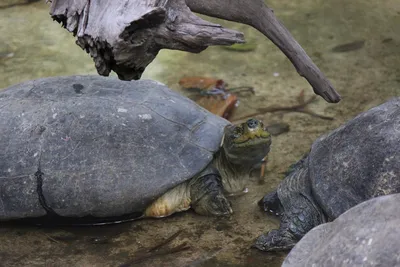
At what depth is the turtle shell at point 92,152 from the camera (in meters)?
4.96

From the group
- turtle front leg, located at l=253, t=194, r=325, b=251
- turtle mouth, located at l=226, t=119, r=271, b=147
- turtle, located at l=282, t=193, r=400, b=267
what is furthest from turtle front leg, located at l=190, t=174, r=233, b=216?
turtle, located at l=282, t=193, r=400, b=267

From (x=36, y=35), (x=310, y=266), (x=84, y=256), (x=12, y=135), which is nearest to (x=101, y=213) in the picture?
(x=84, y=256)

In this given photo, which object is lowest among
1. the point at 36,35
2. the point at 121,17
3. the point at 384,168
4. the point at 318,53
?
the point at 36,35

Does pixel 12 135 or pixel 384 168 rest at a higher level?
pixel 384 168

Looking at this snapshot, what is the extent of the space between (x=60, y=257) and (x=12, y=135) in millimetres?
858

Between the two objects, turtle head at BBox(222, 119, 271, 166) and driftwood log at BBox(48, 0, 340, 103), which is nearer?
driftwood log at BBox(48, 0, 340, 103)

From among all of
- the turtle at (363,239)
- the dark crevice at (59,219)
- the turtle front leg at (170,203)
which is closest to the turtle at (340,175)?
the turtle front leg at (170,203)

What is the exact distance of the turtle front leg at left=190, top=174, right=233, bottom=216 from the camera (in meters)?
5.11

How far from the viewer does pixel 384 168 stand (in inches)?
166

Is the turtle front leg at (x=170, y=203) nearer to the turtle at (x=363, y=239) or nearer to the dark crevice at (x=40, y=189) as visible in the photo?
the dark crevice at (x=40, y=189)

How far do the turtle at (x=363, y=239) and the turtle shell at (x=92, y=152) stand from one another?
1857 mm

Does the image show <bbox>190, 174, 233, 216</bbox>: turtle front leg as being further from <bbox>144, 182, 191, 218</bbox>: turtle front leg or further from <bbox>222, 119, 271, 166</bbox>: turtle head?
<bbox>222, 119, 271, 166</bbox>: turtle head

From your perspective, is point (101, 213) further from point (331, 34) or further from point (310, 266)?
point (331, 34)

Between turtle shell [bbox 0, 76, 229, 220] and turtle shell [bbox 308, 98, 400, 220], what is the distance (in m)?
0.85
